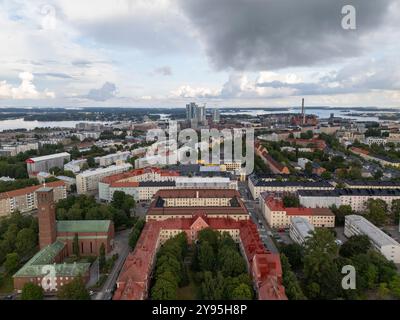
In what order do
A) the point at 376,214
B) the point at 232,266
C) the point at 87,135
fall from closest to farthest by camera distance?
the point at 232,266 < the point at 376,214 < the point at 87,135

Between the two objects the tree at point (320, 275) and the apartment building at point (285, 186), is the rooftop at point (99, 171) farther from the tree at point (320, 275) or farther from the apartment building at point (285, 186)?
the tree at point (320, 275)

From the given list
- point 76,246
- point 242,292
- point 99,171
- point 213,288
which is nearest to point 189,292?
point 213,288

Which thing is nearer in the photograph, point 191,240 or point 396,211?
point 191,240

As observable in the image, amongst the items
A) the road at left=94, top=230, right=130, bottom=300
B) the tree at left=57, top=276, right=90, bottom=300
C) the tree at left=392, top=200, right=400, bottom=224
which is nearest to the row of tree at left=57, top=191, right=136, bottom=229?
the road at left=94, top=230, right=130, bottom=300

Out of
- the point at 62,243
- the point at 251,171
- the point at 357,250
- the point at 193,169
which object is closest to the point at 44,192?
the point at 62,243

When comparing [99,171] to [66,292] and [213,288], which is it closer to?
[66,292]
